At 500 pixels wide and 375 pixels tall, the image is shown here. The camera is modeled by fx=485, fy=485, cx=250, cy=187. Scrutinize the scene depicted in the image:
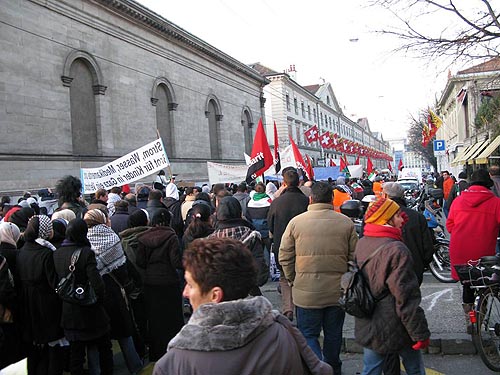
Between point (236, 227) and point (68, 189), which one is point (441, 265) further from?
point (68, 189)

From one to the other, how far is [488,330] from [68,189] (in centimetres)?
591

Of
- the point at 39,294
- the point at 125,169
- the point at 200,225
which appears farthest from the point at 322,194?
the point at 125,169

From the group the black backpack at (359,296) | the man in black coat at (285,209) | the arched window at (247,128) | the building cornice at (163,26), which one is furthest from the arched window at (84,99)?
the arched window at (247,128)

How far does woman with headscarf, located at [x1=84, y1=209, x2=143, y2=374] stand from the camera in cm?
509

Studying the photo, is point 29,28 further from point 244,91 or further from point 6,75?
point 244,91

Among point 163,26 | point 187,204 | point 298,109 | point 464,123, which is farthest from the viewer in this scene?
point 298,109

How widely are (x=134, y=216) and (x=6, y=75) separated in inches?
472

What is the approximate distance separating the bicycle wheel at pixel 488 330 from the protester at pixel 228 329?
132 inches

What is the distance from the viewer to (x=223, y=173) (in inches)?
646

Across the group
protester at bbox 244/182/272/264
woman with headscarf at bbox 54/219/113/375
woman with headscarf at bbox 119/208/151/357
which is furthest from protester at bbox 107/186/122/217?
woman with headscarf at bbox 54/219/113/375

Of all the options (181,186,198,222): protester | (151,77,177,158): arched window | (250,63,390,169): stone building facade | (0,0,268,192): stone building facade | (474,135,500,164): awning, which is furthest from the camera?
(250,63,390,169): stone building facade

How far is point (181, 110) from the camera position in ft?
89.1

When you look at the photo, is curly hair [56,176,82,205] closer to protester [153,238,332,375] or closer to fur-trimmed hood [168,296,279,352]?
protester [153,238,332,375]

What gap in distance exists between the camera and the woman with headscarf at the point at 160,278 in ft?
17.7
